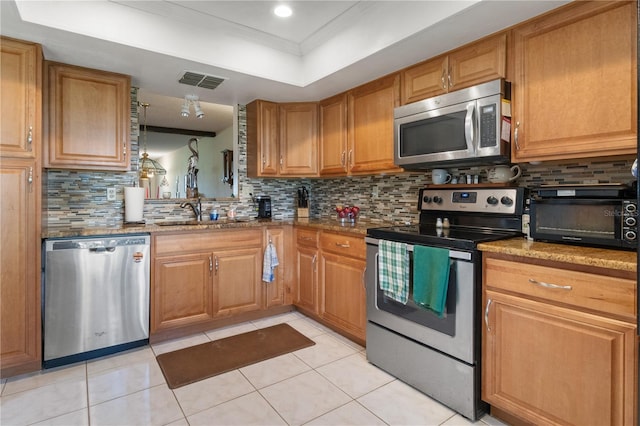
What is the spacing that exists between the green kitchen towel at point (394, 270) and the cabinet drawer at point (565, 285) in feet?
1.47

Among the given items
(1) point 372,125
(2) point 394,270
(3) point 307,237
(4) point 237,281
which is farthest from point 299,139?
(2) point 394,270

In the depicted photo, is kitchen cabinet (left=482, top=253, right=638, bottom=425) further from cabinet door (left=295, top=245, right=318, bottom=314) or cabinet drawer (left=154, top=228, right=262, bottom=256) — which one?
cabinet drawer (left=154, top=228, right=262, bottom=256)

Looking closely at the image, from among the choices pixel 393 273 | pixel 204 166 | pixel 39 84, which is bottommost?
pixel 393 273

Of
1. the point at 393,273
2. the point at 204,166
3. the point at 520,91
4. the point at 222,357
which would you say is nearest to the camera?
the point at 520,91

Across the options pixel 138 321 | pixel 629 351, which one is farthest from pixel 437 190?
pixel 138 321

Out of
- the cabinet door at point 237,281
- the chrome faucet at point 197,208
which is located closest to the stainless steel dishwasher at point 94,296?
the cabinet door at point 237,281

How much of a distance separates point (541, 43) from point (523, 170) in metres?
0.73

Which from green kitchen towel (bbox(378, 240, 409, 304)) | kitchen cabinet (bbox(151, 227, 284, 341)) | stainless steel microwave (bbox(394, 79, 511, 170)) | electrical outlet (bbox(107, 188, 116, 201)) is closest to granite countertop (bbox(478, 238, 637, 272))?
green kitchen towel (bbox(378, 240, 409, 304))

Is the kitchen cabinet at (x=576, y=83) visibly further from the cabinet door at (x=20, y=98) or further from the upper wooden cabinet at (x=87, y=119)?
the cabinet door at (x=20, y=98)

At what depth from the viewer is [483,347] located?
1.74m

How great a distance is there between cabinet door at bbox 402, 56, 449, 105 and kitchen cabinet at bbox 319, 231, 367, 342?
1.11 metres

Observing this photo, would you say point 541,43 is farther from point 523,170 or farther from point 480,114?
point 523,170

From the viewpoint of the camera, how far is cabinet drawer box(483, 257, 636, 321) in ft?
4.30

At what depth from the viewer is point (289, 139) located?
343 centimetres
